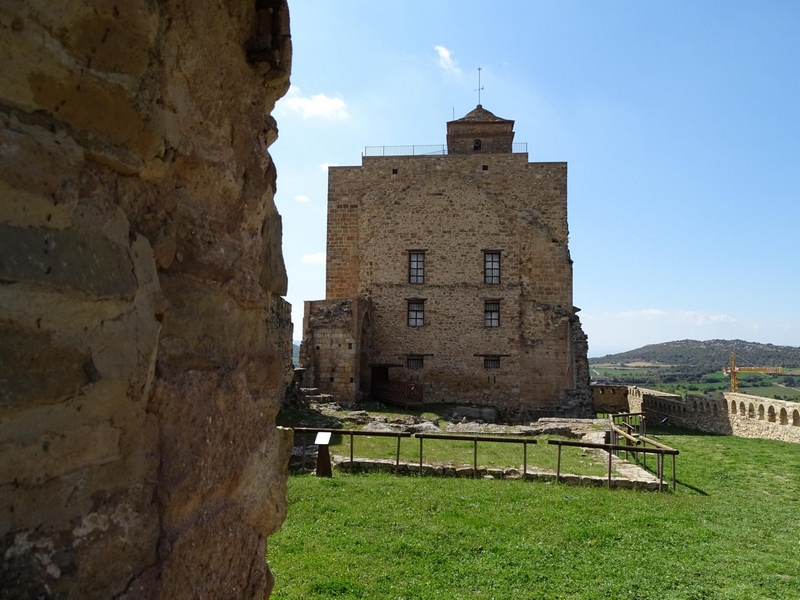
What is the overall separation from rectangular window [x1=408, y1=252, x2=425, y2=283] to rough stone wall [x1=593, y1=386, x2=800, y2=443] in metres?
11.5

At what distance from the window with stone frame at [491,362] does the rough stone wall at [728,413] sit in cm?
739

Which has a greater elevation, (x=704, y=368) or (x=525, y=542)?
(x=704, y=368)

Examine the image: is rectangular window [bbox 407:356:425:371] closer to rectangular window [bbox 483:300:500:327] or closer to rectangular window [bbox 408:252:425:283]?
rectangular window [bbox 483:300:500:327]

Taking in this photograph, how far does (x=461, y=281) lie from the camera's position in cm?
2405

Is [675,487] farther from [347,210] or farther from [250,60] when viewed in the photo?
[347,210]

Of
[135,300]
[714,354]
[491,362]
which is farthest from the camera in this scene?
[714,354]

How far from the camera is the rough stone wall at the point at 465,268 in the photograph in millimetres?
23469

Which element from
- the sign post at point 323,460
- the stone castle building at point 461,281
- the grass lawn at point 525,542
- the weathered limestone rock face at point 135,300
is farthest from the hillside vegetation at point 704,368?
the weathered limestone rock face at point 135,300

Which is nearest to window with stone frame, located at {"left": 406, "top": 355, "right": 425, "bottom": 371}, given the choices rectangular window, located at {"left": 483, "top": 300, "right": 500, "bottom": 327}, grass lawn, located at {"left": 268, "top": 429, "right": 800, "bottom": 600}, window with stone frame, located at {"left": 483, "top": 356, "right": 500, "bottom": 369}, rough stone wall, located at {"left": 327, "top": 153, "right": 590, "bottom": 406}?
rough stone wall, located at {"left": 327, "top": 153, "right": 590, "bottom": 406}

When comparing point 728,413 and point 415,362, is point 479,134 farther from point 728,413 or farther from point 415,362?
point 728,413

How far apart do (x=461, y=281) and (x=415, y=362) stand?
3857 millimetres

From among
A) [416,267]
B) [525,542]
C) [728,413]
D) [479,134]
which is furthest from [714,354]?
[525,542]

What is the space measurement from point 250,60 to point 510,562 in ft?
18.5

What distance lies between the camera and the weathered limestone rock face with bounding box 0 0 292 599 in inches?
48.4
